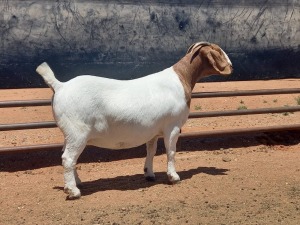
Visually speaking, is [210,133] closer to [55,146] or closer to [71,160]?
[55,146]

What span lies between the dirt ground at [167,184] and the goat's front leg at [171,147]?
110mm

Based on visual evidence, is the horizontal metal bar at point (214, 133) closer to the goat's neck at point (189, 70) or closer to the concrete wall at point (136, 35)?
the goat's neck at point (189, 70)

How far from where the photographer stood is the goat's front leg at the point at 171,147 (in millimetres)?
6168

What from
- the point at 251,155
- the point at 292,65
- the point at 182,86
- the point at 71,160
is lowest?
the point at 292,65

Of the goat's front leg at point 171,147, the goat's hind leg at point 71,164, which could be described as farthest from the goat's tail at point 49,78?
the goat's front leg at point 171,147

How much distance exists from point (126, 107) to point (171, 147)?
0.83 metres

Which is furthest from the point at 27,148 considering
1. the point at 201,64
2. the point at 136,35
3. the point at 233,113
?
the point at 136,35

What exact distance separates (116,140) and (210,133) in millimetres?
2457

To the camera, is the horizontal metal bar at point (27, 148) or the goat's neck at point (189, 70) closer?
Answer: the goat's neck at point (189, 70)

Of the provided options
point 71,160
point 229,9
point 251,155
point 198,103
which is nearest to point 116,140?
point 71,160

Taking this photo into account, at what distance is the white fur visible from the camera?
556cm

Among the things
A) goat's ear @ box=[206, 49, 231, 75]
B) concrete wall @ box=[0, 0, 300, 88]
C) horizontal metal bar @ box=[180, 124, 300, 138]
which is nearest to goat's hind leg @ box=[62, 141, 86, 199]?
goat's ear @ box=[206, 49, 231, 75]

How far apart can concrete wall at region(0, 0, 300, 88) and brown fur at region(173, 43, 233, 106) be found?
920 cm

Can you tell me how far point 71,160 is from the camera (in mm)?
5625
